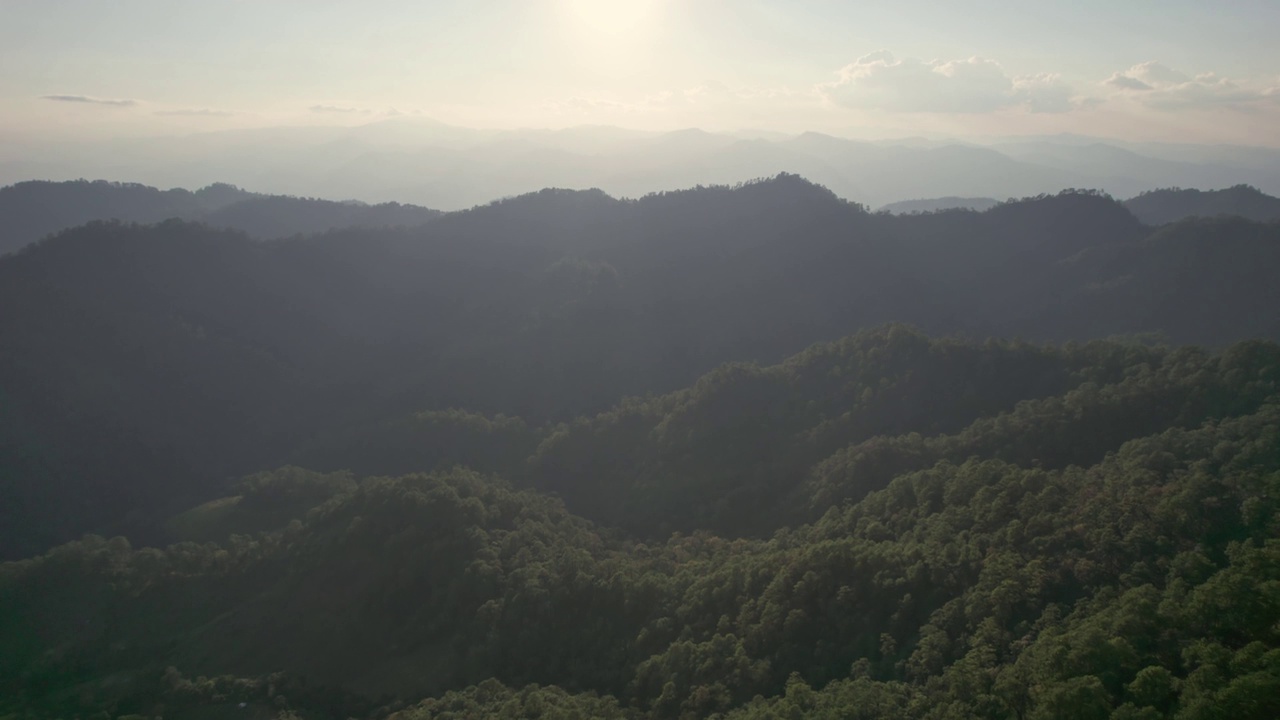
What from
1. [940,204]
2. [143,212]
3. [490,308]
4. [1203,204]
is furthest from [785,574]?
[940,204]

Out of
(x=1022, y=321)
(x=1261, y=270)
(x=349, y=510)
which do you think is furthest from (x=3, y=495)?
(x=1261, y=270)

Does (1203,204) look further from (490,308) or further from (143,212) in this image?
(143,212)

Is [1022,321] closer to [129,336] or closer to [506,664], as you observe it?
[506,664]

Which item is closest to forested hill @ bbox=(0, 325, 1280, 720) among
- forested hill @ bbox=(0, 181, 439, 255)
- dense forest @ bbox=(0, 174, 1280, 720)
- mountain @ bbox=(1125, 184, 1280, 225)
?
dense forest @ bbox=(0, 174, 1280, 720)

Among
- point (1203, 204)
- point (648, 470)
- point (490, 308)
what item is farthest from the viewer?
point (1203, 204)

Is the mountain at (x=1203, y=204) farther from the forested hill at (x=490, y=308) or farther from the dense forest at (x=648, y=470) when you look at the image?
the forested hill at (x=490, y=308)
